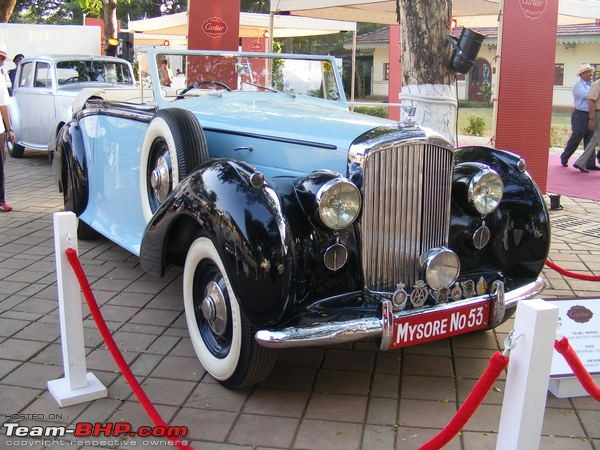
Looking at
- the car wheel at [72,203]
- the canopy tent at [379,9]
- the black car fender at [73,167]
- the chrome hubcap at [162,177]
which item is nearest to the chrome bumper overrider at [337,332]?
the chrome hubcap at [162,177]

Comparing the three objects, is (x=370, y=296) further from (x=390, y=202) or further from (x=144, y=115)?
(x=144, y=115)

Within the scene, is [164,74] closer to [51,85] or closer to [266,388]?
[266,388]

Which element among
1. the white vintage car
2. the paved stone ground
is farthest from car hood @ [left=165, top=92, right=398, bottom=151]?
the white vintage car

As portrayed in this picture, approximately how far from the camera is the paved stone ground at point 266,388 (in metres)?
2.57

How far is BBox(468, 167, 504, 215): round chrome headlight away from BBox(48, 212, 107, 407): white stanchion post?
1.93 meters

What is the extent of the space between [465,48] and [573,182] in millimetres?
4721

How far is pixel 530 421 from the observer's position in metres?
1.82

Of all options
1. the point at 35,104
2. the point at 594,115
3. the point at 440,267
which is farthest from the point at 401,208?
the point at 35,104

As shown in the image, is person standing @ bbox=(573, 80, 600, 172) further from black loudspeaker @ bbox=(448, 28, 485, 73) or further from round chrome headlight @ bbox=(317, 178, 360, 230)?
round chrome headlight @ bbox=(317, 178, 360, 230)

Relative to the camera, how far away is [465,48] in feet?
15.5

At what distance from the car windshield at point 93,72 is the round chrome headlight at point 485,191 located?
7.77 metres

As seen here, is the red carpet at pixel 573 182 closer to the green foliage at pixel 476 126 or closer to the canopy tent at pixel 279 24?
the green foliage at pixel 476 126

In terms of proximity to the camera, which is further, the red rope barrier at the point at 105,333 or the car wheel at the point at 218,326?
the car wheel at the point at 218,326

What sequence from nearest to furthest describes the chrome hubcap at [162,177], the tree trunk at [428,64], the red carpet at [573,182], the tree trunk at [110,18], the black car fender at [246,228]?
the black car fender at [246,228]
the chrome hubcap at [162,177]
the tree trunk at [428,64]
the red carpet at [573,182]
the tree trunk at [110,18]
